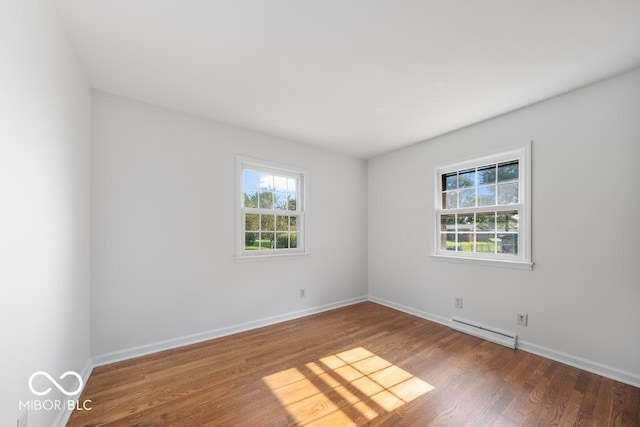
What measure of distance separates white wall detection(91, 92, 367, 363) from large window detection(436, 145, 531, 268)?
211 centimetres

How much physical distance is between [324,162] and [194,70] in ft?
7.39

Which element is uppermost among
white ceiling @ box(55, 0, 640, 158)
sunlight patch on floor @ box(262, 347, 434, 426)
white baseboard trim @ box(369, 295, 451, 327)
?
white ceiling @ box(55, 0, 640, 158)

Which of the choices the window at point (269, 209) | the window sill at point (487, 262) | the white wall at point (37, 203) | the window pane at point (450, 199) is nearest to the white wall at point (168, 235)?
the window at point (269, 209)

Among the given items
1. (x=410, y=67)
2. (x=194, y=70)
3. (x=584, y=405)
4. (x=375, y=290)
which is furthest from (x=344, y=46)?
(x=375, y=290)

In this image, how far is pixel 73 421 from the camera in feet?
5.48

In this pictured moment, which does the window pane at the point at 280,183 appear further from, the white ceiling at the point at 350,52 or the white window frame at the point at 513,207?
the white window frame at the point at 513,207

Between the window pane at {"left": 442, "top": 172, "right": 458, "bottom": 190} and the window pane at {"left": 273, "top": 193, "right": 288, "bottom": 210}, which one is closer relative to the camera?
the window pane at {"left": 442, "top": 172, "right": 458, "bottom": 190}

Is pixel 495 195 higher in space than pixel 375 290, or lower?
higher

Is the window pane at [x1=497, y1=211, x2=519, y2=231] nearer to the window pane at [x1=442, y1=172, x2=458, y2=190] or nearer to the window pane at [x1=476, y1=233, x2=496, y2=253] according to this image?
the window pane at [x1=476, y1=233, x2=496, y2=253]

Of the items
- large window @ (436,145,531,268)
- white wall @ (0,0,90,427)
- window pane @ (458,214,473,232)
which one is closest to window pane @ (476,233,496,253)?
large window @ (436,145,531,268)

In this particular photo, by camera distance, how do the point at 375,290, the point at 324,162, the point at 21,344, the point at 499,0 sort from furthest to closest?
the point at 375,290, the point at 324,162, the point at 499,0, the point at 21,344

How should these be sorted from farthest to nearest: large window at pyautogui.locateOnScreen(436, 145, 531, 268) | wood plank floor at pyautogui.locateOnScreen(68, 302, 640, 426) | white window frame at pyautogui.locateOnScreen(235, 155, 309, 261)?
white window frame at pyautogui.locateOnScreen(235, 155, 309, 261) < large window at pyautogui.locateOnScreen(436, 145, 531, 268) < wood plank floor at pyautogui.locateOnScreen(68, 302, 640, 426)

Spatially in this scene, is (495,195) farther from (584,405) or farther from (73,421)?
(73,421)

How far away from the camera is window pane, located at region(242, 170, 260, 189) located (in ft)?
10.9
